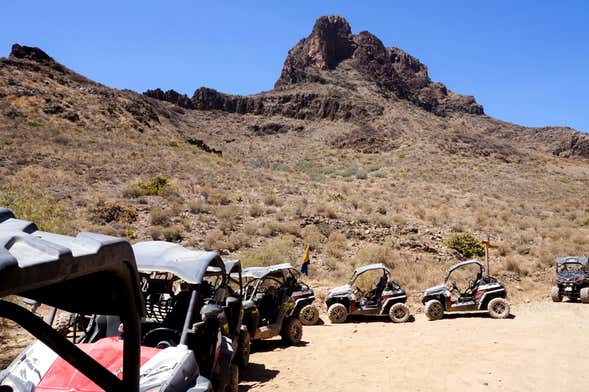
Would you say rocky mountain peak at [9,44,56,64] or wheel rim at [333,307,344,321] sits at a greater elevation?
rocky mountain peak at [9,44,56,64]

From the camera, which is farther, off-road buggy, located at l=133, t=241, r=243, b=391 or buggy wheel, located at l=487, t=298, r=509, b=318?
buggy wheel, located at l=487, t=298, r=509, b=318

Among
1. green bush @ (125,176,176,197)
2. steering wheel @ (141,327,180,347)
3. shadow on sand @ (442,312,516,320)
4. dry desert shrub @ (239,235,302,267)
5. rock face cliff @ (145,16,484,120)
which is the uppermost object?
rock face cliff @ (145,16,484,120)

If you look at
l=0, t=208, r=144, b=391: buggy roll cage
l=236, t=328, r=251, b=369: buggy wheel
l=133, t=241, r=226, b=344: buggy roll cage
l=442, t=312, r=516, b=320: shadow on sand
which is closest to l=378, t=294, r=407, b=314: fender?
l=442, t=312, r=516, b=320: shadow on sand

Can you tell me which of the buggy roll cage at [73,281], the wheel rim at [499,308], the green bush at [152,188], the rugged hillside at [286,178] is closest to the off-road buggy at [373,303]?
the wheel rim at [499,308]

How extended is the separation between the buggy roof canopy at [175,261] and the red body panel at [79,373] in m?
1.06

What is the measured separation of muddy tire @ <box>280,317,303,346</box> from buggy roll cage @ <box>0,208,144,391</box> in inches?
324

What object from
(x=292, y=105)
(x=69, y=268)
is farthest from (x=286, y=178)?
(x=292, y=105)

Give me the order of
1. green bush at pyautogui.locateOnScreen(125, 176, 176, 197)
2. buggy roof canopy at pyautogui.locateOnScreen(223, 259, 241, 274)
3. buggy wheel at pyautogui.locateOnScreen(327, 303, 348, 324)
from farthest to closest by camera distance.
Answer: green bush at pyautogui.locateOnScreen(125, 176, 176, 197) < buggy wheel at pyautogui.locateOnScreen(327, 303, 348, 324) < buggy roof canopy at pyautogui.locateOnScreen(223, 259, 241, 274)

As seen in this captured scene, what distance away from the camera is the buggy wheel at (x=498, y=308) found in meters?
12.3

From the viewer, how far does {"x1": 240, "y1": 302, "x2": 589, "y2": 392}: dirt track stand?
24.1 feet

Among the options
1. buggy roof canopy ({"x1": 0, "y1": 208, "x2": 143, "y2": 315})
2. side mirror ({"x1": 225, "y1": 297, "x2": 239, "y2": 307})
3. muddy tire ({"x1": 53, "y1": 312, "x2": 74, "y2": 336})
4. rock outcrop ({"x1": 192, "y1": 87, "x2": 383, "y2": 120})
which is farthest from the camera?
rock outcrop ({"x1": 192, "y1": 87, "x2": 383, "y2": 120})

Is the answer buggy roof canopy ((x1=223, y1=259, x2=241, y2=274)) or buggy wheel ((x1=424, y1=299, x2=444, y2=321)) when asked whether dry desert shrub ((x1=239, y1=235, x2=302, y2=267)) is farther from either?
buggy roof canopy ((x1=223, y1=259, x2=241, y2=274))

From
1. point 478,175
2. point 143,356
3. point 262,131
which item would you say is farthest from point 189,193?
point 262,131

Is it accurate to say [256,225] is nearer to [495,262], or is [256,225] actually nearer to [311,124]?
[495,262]
